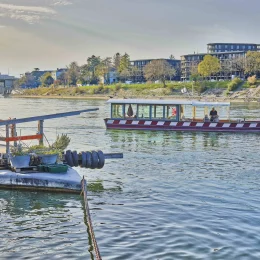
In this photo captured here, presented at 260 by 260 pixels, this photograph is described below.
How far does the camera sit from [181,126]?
4772 cm

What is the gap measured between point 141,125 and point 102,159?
24512 mm

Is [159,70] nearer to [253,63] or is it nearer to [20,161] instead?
[253,63]

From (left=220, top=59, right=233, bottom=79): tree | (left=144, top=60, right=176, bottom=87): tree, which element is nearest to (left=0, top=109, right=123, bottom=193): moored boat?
(left=220, top=59, right=233, bottom=79): tree

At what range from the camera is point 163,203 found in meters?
19.4

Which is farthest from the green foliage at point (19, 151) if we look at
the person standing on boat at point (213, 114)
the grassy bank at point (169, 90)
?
the grassy bank at point (169, 90)

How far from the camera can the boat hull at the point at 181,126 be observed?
4703 centimetres

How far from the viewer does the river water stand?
14453 mm

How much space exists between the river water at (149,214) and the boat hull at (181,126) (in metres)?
16.8

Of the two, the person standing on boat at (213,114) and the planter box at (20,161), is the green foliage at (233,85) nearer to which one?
the person standing on boat at (213,114)

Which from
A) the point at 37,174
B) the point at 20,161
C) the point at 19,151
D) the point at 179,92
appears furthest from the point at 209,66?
the point at 37,174

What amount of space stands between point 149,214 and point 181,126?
30401mm

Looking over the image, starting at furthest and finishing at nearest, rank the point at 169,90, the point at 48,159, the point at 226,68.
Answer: the point at 226,68, the point at 169,90, the point at 48,159

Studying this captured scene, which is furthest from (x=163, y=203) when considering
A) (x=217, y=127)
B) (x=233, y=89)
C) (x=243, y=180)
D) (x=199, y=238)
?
(x=233, y=89)

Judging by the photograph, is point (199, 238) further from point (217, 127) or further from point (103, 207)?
point (217, 127)
